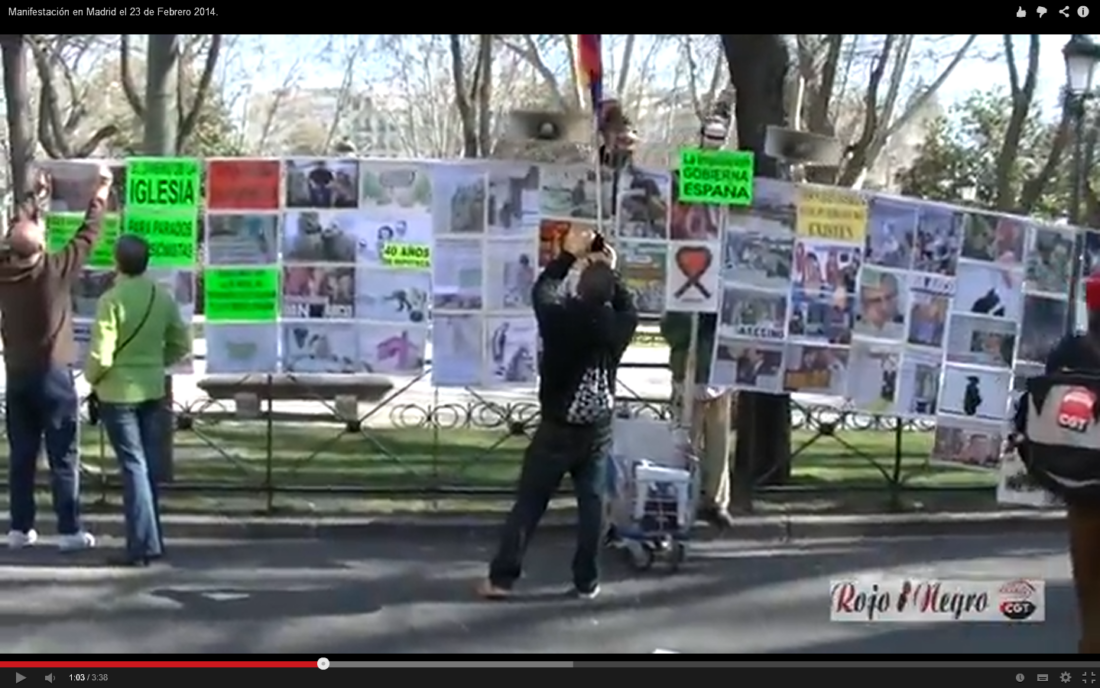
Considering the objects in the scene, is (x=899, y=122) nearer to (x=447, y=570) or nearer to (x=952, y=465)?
(x=952, y=465)

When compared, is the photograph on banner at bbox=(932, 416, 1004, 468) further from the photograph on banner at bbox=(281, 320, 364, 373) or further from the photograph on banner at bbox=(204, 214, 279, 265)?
the photograph on banner at bbox=(204, 214, 279, 265)

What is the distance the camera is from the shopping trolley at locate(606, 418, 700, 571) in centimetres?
627

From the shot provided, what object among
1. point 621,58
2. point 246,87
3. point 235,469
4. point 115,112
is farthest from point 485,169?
point 115,112

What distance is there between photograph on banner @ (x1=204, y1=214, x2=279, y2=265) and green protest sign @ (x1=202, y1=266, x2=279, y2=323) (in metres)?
0.05

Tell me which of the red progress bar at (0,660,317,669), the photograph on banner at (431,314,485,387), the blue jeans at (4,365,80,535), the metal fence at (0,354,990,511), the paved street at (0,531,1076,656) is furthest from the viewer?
the metal fence at (0,354,990,511)

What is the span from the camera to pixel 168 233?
6531mm

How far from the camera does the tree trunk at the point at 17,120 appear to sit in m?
6.95

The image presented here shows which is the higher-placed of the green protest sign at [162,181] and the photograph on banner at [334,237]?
the green protest sign at [162,181]

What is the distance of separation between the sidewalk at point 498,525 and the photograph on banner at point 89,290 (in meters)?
1.00

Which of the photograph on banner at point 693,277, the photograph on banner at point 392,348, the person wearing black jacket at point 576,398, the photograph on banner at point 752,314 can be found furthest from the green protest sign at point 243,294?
the photograph on banner at point 752,314

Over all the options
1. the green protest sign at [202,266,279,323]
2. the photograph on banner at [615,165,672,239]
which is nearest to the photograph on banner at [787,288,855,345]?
the photograph on banner at [615,165,672,239]

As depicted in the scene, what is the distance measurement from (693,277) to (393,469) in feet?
7.41

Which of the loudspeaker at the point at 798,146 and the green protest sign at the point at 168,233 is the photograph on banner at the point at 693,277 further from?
the green protest sign at the point at 168,233
